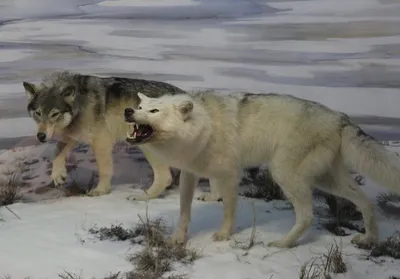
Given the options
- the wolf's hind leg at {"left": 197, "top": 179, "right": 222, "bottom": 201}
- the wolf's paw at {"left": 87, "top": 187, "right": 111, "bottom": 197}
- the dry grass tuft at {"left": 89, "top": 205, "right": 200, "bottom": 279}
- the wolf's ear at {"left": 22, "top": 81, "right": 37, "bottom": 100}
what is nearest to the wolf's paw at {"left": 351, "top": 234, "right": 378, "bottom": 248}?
the dry grass tuft at {"left": 89, "top": 205, "right": 200, "bottom": 279}

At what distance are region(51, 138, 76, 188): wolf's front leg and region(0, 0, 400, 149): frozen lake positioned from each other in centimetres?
28

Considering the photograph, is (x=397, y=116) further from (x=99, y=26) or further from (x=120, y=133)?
(x=99, y=26)

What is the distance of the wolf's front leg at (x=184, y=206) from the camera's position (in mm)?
3133

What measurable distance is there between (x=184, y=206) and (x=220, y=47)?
1.32 m

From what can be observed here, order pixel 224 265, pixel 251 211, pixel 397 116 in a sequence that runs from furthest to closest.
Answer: pixel 397 116
pixel 251 211
pixel 224 265

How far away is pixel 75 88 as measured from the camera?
3809mm

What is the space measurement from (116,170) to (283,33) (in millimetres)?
1484

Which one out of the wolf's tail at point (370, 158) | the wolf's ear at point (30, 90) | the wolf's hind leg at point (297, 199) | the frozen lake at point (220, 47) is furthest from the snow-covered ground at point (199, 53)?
the wolf's tail at point (370, 158)

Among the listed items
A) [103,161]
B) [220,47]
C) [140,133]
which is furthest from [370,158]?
[103,161]

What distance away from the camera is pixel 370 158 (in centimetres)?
303

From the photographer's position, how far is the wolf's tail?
9.84 feet

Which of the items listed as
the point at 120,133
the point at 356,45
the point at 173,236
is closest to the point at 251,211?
the point at 173,236

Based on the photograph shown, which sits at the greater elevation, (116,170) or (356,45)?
(356,45)

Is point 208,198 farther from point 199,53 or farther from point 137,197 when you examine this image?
point 199,53
